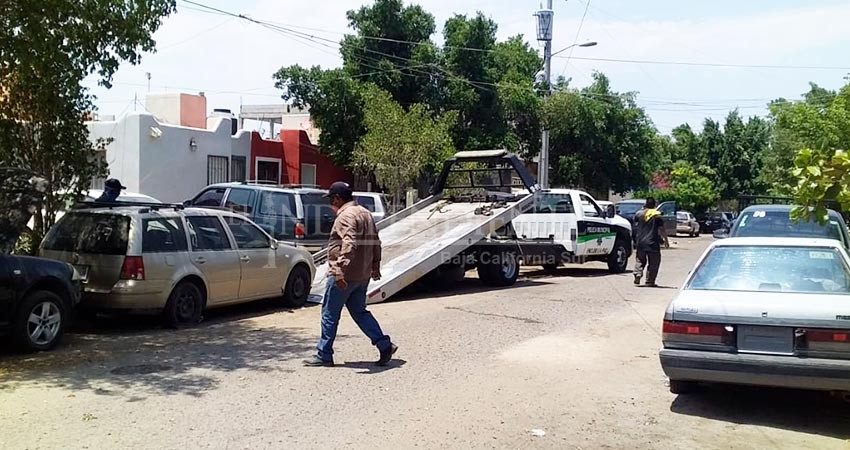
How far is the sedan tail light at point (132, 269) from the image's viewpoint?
9727mm

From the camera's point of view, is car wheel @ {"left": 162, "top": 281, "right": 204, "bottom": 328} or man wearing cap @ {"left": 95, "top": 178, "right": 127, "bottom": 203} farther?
man wearing cap @ {"left": 95, "top": 178, "right": 127, "bottom": 203}

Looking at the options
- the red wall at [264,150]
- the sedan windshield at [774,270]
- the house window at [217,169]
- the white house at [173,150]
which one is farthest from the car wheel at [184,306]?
the red wall at [264,150]

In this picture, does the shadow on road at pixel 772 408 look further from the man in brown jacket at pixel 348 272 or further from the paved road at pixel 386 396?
the man in brown jacket at pixel 348 272

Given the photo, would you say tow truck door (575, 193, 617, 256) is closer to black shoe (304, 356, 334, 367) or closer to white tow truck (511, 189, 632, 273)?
white tow truck (511, 189, 632, 273)

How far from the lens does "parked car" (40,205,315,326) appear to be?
979 cm

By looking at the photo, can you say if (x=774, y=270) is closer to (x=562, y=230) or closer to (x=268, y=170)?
(x=562, y=230)

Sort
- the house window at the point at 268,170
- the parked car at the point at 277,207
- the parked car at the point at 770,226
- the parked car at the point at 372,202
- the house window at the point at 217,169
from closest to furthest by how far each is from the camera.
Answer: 1. the parked car at the point at 770,226
2. the parked car at the point at 277,207
3. the parked car at the point at 372,202
4. the house window at the point at 217,169
5. the house window at the point at 268,170

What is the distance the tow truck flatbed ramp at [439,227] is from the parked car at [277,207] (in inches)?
52.0

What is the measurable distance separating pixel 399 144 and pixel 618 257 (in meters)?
7.84

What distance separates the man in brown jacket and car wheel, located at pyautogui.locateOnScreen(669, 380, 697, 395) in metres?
2.79

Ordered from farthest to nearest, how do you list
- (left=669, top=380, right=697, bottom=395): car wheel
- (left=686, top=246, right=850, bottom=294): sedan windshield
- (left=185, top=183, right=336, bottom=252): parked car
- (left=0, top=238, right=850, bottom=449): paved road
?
(left=185, top=183, right=336, bottom=252): parked car < (left=669, top=380, right=697, bottom=395): car wheel < (left=686, top=246, right=850, bottom=294): sedan windshield < (left=0, top=238, right=850, bottom=449): paved road

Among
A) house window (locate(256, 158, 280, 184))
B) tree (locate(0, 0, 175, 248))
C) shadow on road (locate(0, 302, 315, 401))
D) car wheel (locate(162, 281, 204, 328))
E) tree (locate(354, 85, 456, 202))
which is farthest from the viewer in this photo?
house window (locate(256, 158, 280, 184))

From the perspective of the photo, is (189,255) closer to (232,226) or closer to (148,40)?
(232,226)

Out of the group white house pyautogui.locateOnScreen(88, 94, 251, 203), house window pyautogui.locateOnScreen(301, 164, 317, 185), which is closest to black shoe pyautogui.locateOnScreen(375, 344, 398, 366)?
white house pyautogui.locateOnScreen(88, 94, 251, 203)
